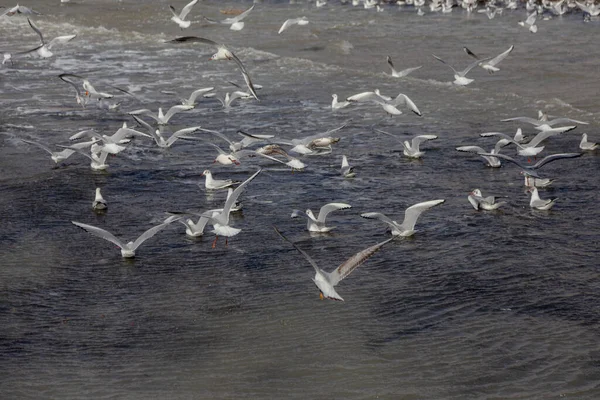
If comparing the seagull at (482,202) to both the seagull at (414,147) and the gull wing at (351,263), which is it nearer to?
the seagull at (414,147)

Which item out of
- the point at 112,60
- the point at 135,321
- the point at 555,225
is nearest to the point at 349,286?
the point at 135,321

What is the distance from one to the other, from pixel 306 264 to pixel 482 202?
324 centimetres

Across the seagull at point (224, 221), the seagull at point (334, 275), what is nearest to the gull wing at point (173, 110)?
the seagull at point (224, 221)

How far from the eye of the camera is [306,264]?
12.6 m

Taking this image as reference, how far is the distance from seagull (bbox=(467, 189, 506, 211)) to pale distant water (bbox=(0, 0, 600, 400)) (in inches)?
5.2

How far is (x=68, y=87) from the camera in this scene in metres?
24.1

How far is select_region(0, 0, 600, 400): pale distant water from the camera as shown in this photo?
973 centimetres

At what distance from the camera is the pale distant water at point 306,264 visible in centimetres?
973

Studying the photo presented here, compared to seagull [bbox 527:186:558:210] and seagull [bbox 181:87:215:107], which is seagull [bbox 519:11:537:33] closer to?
seagull [bbox 181:87:215:107]

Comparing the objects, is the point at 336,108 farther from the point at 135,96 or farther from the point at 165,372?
the point at 165,372

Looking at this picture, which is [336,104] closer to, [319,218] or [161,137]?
[161,137]

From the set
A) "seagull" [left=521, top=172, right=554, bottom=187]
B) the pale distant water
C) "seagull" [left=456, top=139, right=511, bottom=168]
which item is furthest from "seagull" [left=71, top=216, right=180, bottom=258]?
"seagull" [left=521, top=172, right=554, bottom=187]

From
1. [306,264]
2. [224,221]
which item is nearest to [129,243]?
[224,221]

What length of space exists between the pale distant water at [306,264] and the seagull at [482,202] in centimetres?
13
